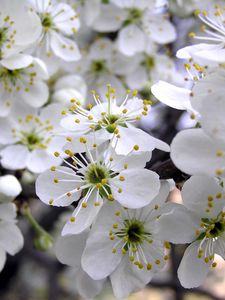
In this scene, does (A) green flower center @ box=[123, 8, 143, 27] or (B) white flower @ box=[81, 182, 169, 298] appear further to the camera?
(A) green flower center @ box=[123, 8, 143, 27]

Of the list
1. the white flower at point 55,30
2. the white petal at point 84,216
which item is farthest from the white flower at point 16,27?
the white petal at point 84,216

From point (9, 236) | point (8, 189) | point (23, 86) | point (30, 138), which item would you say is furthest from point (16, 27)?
point (9, 236)

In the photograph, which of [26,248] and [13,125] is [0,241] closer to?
[13,125]

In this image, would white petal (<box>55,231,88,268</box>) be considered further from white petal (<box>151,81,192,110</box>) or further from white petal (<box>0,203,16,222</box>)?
white petal (<box>151,81,192,110</box>)

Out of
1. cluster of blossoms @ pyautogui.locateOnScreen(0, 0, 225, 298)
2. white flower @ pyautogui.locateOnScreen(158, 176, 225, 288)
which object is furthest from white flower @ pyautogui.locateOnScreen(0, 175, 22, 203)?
white flower @ pyautogui.locateOnScreen(158, 176, 225, 288)

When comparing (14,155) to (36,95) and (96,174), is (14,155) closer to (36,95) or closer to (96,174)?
(36,95)

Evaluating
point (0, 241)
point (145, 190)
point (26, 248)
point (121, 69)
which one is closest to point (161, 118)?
point (121, 69)
